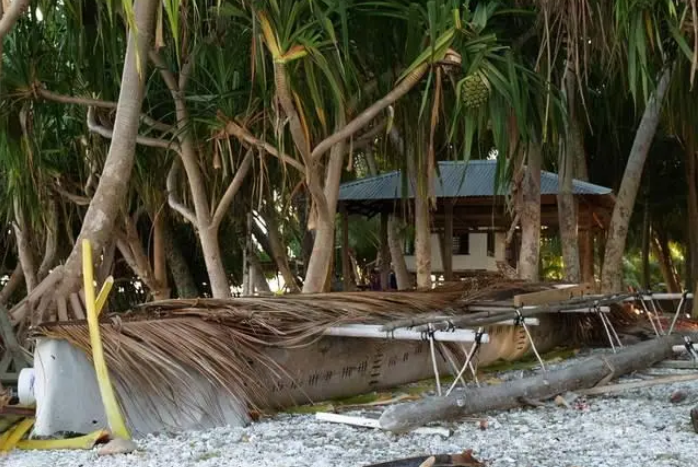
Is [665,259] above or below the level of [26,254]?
below

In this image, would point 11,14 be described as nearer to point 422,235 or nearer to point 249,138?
point 249,138

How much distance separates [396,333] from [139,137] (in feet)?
9.42

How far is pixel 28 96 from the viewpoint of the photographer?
212 inches

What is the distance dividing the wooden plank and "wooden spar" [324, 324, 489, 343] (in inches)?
44.5

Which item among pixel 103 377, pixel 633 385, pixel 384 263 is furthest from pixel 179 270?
pixel 103 377

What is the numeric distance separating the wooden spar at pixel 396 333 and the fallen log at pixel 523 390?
252 millimetres

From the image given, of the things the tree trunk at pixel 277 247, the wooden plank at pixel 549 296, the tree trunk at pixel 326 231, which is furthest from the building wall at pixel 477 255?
the tree trunk at pixel 326 231

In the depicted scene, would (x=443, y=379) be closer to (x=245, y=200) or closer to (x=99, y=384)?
(x=99, y=384)

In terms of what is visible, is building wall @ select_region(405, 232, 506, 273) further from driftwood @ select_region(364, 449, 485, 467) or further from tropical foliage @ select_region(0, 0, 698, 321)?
driftwood @ select_region(364, 449, 485, 467)

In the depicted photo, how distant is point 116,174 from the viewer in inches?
162

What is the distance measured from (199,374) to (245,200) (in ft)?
14.0

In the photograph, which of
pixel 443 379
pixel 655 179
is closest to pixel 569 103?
pixel 443 379

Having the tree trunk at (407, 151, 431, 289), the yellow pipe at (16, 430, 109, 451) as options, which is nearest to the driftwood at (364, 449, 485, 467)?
the yellow pipe at (16, 430, 109, 451)

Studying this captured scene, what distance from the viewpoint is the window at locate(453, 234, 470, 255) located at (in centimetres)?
1092
